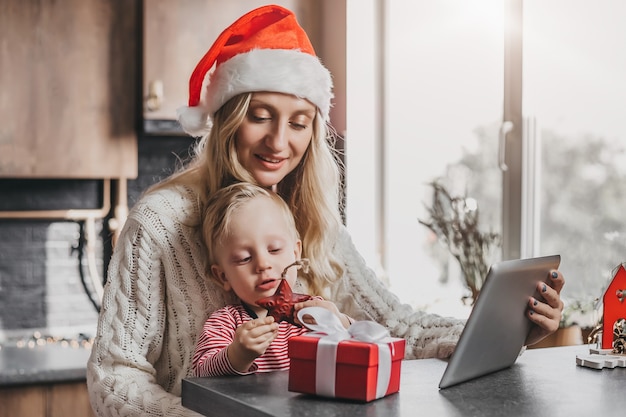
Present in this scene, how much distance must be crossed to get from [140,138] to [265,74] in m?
1.74

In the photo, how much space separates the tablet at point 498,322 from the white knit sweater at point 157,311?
252 millimetres

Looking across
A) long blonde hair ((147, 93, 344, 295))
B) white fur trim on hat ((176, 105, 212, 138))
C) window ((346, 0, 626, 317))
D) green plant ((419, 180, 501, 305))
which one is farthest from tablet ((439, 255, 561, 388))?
window ((346, 0, 626, 317))

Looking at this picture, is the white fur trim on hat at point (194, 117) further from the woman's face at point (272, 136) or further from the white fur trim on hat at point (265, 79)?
the woman's face at point (272, 136)

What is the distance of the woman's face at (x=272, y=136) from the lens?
1.66 metres

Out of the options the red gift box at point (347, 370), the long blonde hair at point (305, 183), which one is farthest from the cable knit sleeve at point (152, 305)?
the red gift box at point (347, 370)

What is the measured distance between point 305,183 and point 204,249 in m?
0.29

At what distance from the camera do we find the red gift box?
106 centimetres

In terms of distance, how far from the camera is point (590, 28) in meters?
2.88

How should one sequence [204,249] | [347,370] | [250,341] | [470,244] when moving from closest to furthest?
[347,370] < [250,341] < [204,249] < [470,244]

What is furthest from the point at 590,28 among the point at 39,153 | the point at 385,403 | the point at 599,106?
the point at 385,403

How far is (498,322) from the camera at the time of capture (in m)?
1.25

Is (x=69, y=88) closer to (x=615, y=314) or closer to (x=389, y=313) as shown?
(x=389, y=313)

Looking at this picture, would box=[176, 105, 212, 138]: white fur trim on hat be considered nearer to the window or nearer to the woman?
the woman

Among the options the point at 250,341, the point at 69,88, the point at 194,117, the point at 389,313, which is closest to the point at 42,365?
the point at 69,88
